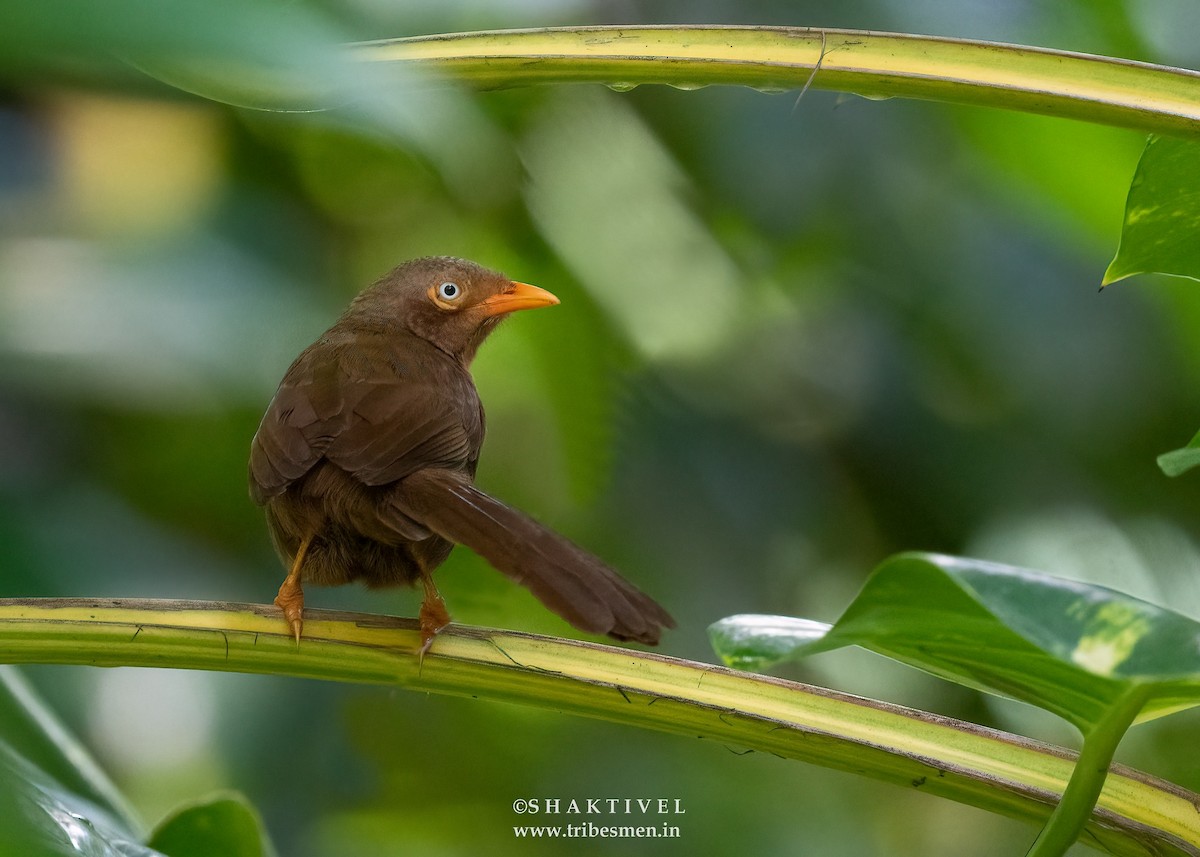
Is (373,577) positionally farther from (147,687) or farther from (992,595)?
(992,595)

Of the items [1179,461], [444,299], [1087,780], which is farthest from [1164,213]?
[444,299]

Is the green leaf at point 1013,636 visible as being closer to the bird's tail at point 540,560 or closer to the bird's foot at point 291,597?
the bird's tail at point 540,560

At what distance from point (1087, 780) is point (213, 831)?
125cm

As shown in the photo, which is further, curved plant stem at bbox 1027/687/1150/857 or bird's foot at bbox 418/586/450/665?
bird's foot at bbox 418/586/450/665

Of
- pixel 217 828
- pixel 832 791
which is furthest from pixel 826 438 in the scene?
pixel 217 828

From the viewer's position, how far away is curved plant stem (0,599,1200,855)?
56.8 inches

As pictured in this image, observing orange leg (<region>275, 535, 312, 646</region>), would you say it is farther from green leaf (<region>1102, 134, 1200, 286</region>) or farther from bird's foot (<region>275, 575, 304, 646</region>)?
green leaf (<region>1102, 134, 1200, 286</region>)

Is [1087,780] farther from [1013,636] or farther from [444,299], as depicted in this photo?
[444,299]

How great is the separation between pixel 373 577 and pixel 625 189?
5.23 feet

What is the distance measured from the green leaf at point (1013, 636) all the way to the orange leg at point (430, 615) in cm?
51

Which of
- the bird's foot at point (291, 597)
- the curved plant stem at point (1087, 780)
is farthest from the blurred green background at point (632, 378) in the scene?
the curved plant stem at point (1087, 780)

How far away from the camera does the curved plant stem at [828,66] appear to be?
4.47 feet

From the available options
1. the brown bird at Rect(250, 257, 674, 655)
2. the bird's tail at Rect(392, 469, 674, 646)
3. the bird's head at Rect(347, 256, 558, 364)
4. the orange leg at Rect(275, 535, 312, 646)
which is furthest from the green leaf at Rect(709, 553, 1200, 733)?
the bird's head at Rect(347, 256, 558, 364)

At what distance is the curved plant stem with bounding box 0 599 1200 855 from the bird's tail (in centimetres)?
5
